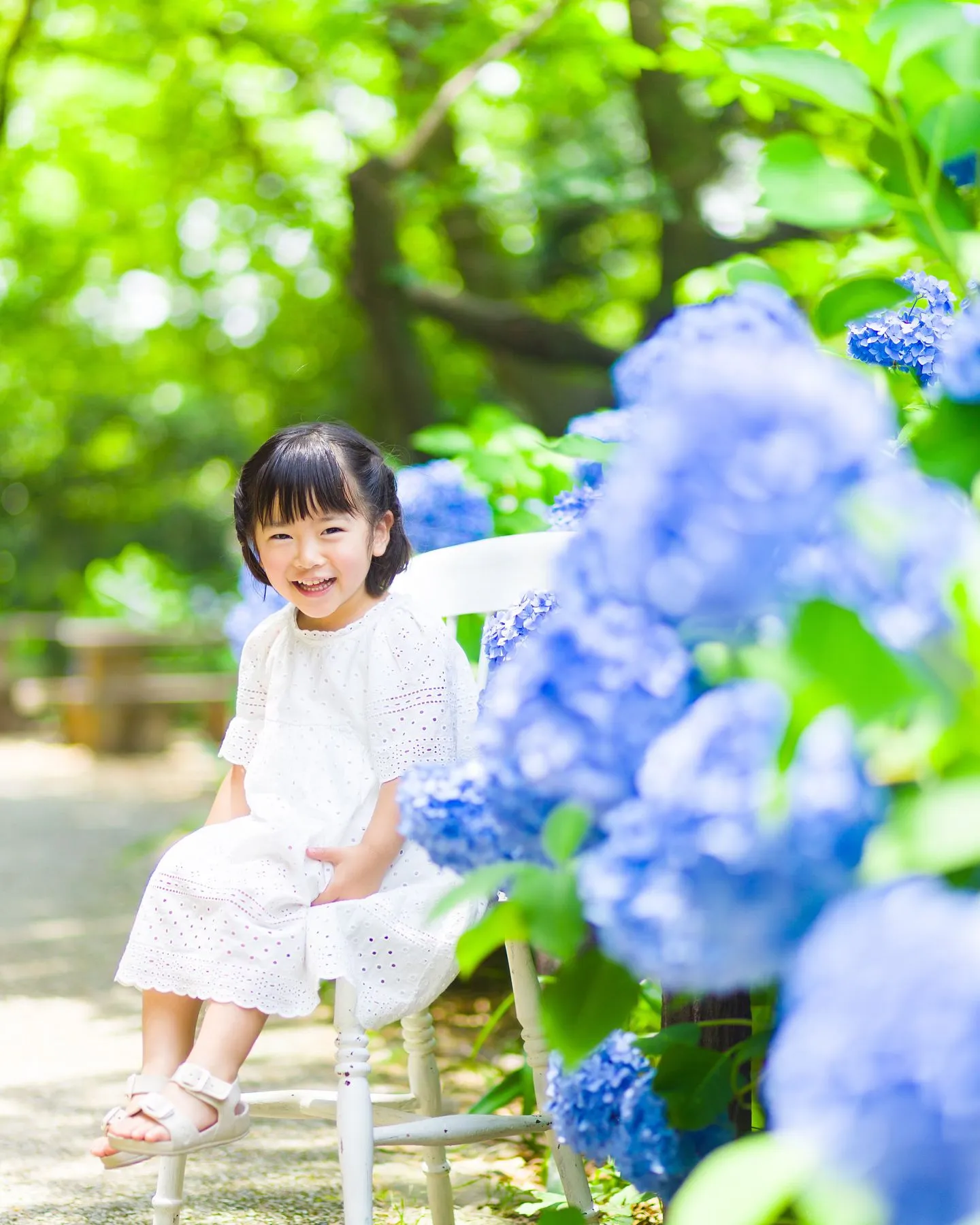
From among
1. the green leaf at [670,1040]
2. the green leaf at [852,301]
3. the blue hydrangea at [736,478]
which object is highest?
the green leaf at [852,301]

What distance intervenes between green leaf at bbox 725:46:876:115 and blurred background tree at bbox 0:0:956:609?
36 centimetres

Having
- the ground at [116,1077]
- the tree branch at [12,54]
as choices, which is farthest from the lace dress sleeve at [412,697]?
the tree branch at [12,54]

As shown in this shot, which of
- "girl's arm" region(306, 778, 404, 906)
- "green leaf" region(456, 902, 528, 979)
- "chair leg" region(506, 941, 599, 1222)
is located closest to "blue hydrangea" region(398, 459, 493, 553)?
"girl's arm" region(306, 778, 404, 906)

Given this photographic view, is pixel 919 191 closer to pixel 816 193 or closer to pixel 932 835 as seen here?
pixel 816 193

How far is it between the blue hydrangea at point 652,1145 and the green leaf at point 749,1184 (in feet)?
1.69

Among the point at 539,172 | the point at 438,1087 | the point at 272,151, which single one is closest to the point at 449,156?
the point at 539,172

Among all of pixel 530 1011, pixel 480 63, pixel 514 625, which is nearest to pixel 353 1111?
pixel 530 1011

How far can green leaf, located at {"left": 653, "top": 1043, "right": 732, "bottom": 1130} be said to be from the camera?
4.49ft

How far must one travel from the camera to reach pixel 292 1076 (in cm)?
321

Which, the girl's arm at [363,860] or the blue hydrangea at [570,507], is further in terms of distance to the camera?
the blue hydrangea at [570,507]

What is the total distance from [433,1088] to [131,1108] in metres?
0.53

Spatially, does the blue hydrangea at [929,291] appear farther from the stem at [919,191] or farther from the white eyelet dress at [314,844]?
the white eyelet dress at [314,844]

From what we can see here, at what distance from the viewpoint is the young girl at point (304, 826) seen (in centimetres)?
186

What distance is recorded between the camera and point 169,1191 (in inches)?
76.5
